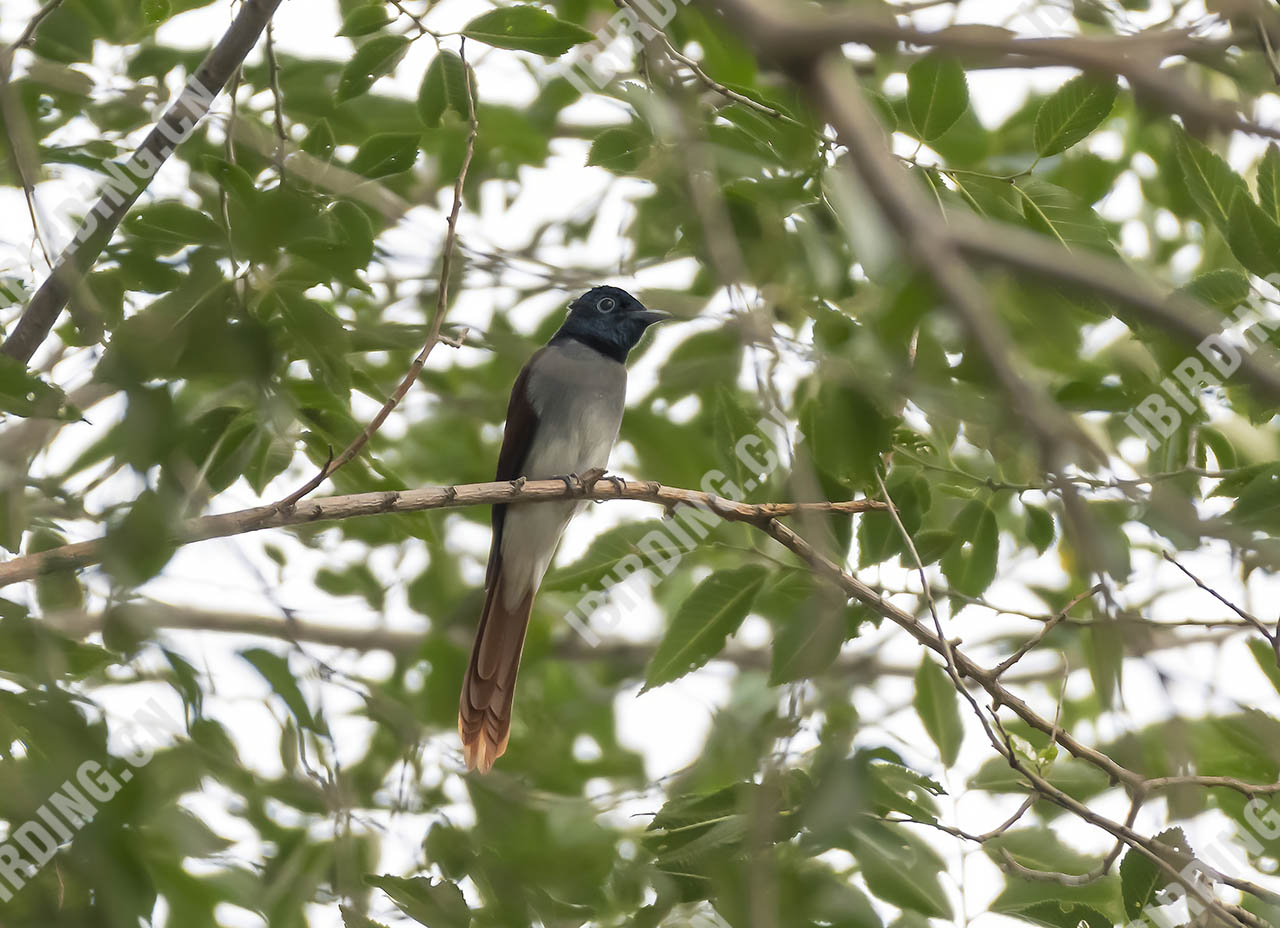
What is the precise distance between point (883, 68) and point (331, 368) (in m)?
2.41

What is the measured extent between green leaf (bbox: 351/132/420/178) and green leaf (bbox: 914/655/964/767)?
2100 mm

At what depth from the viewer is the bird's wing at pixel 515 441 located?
5.78 meters

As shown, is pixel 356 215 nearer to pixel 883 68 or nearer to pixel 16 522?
pixel 16 522

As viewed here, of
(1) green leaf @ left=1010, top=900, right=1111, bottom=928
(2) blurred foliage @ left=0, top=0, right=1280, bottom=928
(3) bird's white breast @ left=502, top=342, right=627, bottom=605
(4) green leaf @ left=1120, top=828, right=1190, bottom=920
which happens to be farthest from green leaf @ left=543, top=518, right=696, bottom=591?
(3) bird's white breast @ left=502, top=342, right=627, bottom=605

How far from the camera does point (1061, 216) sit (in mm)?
3098

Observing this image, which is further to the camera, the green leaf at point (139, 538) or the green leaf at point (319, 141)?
the green leaf at point (319, 141)

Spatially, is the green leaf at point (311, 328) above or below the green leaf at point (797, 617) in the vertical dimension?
above

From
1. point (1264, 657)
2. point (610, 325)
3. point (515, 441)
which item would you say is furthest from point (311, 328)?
point (610, 325)

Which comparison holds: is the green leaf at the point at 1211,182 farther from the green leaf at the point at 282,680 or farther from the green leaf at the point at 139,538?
the green leaf at the point at 139,538

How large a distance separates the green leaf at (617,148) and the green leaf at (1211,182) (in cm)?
149

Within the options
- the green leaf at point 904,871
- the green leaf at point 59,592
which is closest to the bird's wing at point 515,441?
the green leaf at point 59,592

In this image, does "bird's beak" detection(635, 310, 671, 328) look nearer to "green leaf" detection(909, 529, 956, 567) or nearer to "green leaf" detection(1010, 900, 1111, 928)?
"green leaf" detection(909, 529, 956, 567)

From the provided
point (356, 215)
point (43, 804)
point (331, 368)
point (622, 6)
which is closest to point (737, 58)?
point (622, 6)

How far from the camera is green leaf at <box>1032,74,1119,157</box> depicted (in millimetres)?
3104
